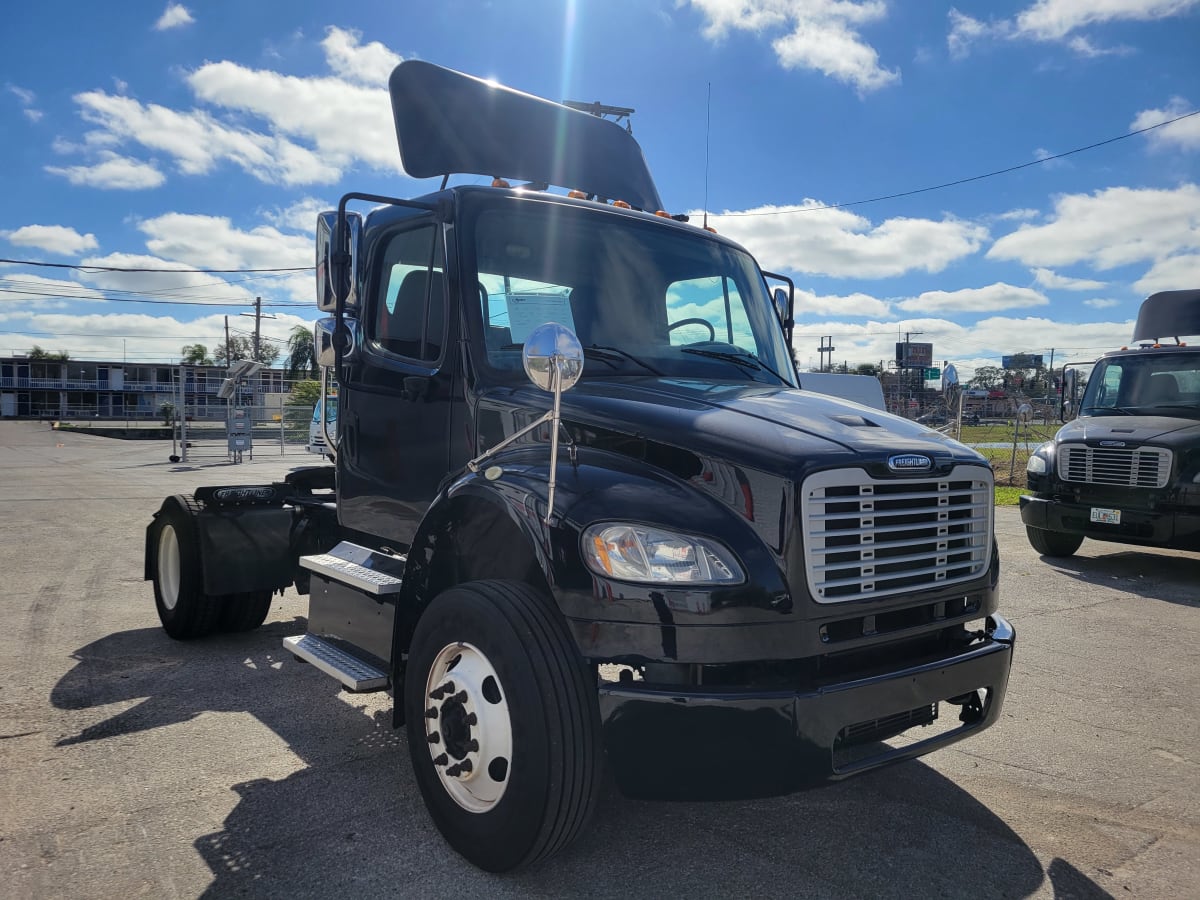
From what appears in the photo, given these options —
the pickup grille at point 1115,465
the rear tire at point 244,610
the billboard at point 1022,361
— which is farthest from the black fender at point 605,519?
the billboard at point 1022,361

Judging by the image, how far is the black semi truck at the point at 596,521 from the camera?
261cm

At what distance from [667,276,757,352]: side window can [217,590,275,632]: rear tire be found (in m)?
3.35

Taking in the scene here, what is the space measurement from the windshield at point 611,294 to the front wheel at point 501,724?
1.15 m

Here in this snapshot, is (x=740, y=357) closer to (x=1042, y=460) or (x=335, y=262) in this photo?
(x=335, y=262)

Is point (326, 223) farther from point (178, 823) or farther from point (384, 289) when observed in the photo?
point (178, 823)

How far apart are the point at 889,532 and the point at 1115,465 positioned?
7326 millimetres

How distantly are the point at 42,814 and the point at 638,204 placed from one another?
403 cm

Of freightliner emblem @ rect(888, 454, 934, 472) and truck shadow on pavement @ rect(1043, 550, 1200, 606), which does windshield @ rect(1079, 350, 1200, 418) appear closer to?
truck shadow on pavement @ rect(1043, 550, 1200, 606)

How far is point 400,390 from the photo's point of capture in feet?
13.2

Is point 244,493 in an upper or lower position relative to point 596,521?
lower

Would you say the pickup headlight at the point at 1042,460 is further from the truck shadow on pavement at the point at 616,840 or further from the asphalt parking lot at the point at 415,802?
the truck shadow on pavement at the point at 616,840

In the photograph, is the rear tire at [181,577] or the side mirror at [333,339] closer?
the side mirror at [333,339]

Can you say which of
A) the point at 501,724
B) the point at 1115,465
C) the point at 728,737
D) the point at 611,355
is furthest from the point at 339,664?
the point at 1115,465

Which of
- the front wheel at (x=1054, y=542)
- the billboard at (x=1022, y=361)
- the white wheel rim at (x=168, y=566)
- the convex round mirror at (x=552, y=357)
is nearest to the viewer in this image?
the convex round mirror at (x=552, y=357)
